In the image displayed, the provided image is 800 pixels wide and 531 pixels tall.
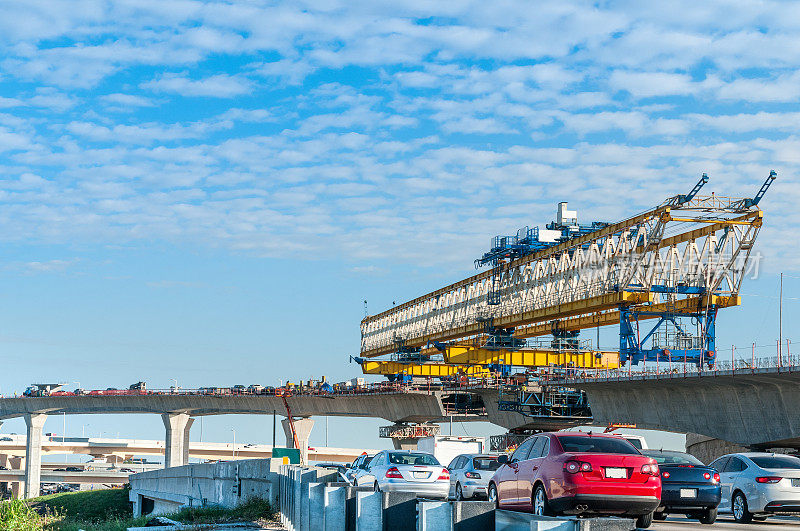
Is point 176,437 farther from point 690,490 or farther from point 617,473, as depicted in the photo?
point 617,473

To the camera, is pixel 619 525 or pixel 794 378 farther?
pixel 794 378

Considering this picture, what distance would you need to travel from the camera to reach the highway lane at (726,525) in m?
19.9

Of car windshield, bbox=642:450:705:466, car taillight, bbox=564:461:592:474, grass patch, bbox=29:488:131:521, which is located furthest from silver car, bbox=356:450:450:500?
grass patch, bbox=29:488:131:521

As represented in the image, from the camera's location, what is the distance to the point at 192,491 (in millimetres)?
44906

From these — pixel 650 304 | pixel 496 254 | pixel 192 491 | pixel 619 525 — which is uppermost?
pixel 496 254

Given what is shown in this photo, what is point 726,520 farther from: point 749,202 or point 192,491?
point 749,202

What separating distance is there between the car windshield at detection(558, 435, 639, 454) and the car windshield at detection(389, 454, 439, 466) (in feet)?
29.1

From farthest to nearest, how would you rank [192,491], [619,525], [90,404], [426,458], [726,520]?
[90,404]
[192,491]
[426,458]
[726,520]
[619,525]

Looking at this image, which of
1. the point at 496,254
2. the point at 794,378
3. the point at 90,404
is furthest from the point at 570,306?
the point at 90,404

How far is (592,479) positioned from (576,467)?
11.7 inches

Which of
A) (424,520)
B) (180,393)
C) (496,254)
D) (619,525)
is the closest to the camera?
(619,525)

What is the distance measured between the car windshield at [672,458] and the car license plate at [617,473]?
5485mm

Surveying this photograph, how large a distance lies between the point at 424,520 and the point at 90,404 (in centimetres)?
11087

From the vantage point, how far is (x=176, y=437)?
108 metres
